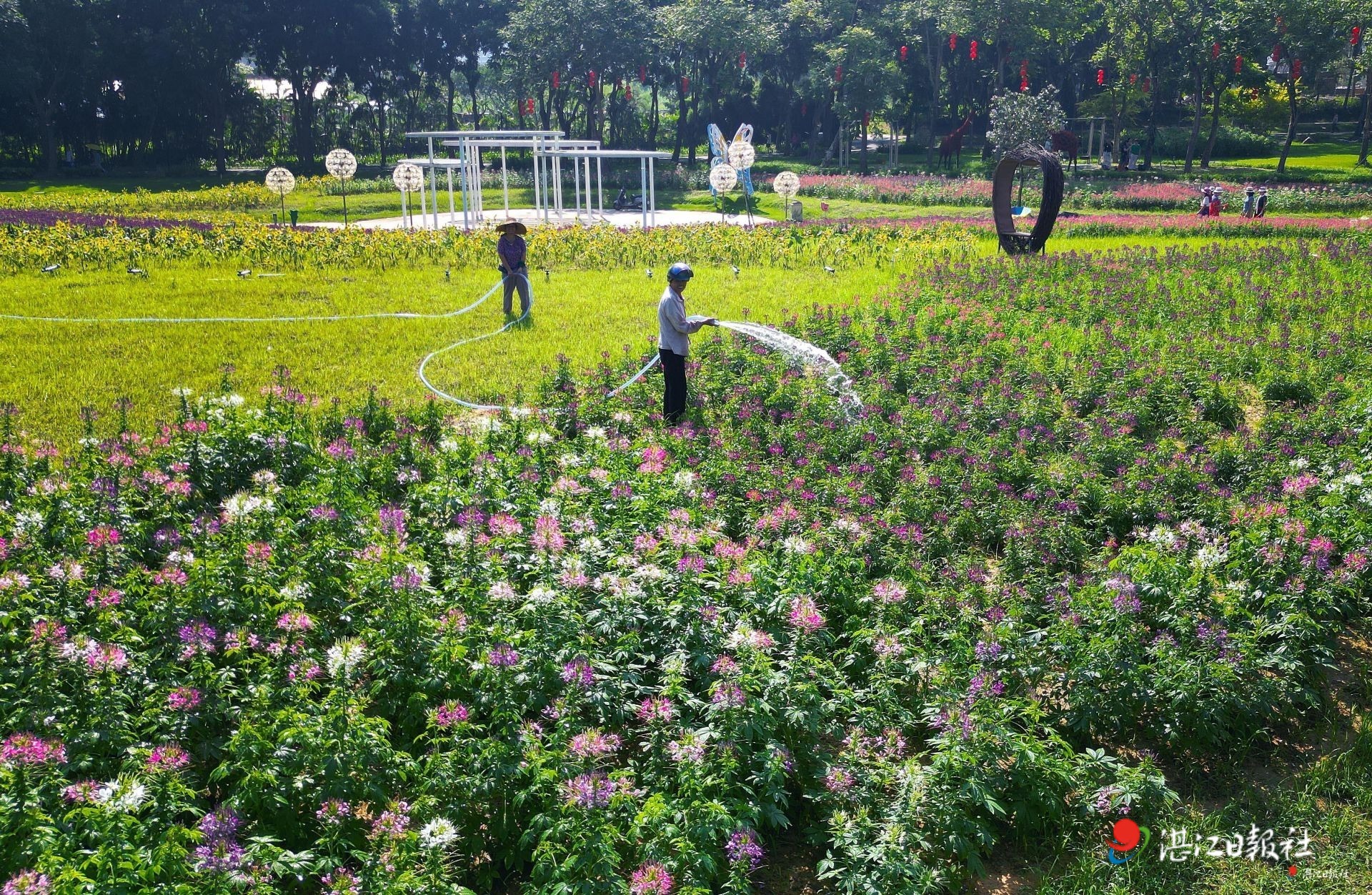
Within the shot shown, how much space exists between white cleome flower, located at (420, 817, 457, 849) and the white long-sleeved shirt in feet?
18.9

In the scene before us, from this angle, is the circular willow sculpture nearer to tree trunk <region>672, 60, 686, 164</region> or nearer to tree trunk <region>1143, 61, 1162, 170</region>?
tree trunk <region>1143, 61, 1162, 170</region>

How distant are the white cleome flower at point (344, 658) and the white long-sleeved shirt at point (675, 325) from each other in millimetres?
4892

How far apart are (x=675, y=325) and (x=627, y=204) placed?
3165 cm

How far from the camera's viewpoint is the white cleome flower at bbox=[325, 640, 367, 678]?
→ 449 centimetres

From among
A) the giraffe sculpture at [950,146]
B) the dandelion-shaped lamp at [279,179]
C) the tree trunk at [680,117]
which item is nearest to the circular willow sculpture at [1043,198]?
the dandelion-shaped lamp at [279,179]

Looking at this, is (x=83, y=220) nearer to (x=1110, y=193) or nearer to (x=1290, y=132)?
(x=1110, y=193)

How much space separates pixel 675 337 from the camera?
9031 mm

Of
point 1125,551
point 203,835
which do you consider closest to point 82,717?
point 203,835

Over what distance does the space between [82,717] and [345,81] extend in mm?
59206

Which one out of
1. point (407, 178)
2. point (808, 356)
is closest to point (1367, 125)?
point (407, 178)

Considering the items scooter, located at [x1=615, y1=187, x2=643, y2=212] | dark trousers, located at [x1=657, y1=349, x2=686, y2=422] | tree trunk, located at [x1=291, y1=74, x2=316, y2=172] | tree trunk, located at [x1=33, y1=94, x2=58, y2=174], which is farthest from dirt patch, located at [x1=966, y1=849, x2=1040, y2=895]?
tree trunk, located at [x1=291, y1=74, x2=316, y2=172]

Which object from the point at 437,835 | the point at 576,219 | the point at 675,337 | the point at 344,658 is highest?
the point at 576,219

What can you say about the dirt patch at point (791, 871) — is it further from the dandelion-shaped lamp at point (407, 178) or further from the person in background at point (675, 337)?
the dandelion-shaped lamp at point (407, 178)

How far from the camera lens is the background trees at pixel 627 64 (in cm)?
4512
